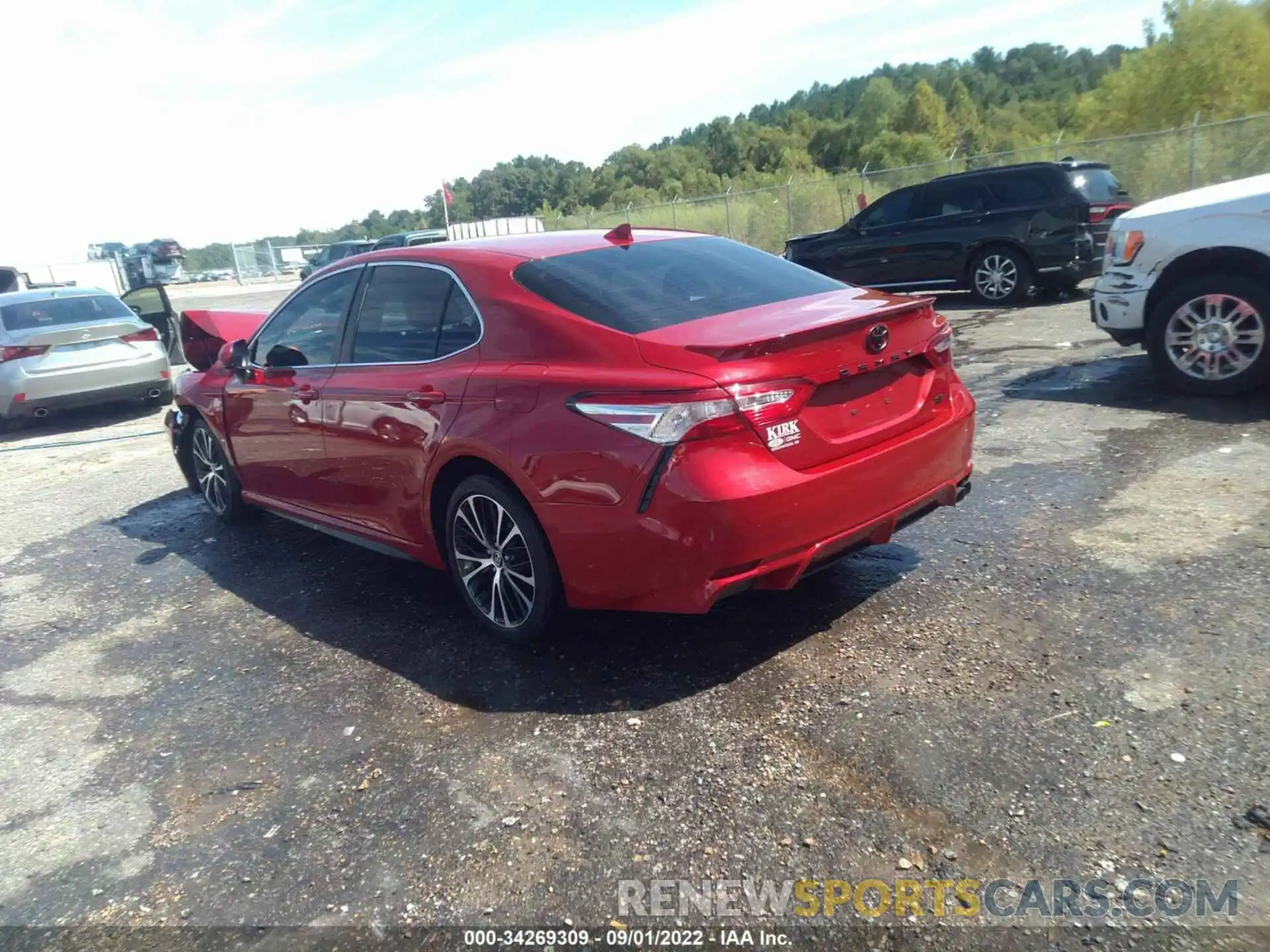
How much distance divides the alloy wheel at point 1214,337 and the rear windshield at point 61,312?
10713mm

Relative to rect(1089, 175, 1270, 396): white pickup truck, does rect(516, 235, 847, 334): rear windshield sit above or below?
above

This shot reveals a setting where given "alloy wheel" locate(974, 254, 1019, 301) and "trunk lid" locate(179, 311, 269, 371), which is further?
"alloy wheel" locate(974, 254, 1019, 301)

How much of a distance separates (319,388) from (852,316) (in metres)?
2.69

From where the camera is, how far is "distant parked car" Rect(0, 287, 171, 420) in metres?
10.1

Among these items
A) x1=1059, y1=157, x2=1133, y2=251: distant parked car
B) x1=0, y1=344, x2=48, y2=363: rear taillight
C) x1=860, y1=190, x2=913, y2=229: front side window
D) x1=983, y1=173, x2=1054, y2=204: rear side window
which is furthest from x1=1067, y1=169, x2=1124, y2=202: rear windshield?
x1=0, y1=344, x2=48, y2=363: rear taillight

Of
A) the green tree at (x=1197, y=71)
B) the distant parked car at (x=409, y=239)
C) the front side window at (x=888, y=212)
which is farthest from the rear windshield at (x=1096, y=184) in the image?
the green tree at (x=1197, y=71)

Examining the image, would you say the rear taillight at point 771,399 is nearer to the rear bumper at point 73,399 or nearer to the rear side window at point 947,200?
the rear bumper at point 73,399

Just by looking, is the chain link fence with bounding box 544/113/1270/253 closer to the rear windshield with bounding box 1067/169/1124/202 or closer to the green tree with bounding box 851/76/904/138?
the rear windshield with bounding box 1067/169/1124/202

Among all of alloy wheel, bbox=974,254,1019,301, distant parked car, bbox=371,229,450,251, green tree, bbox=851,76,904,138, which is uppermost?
green tree, bbox=851,76,904,138

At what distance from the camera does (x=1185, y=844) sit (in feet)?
8.18

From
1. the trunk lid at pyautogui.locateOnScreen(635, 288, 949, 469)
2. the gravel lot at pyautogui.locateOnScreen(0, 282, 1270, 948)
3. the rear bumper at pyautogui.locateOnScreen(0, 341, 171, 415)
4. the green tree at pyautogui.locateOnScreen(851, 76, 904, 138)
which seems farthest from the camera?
the green tree at pyautogui.locateOnScreen(851, 76, 904, 138)

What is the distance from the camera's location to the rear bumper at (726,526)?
3205mm

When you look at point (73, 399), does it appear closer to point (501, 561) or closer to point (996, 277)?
point (501, 561)

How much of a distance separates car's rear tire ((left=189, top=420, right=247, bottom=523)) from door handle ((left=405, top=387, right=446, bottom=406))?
2.40 m
